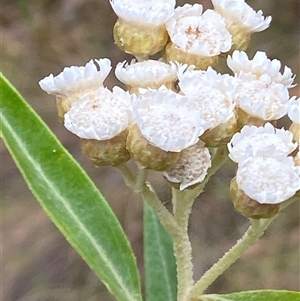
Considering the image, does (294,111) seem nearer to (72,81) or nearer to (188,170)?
(188,170)

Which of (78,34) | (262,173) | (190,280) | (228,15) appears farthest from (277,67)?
(78,34)

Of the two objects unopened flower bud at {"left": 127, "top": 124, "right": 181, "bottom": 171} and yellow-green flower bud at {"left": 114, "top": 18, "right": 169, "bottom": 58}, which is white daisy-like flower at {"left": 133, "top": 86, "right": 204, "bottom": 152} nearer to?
unopened flower bud at {"left": 127, "top": 124, "right": 181, "bottom": 171}

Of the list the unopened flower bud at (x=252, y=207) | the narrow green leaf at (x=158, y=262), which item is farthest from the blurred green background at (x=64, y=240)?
the unopened flower bud at (x=252, y=207)

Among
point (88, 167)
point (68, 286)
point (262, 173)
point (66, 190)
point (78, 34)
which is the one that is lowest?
point (68, 286)

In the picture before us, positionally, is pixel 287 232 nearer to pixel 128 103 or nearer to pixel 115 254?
pixel 115 254

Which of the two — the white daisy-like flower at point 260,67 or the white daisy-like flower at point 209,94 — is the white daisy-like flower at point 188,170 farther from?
the white daisy-like flower at point 260,67

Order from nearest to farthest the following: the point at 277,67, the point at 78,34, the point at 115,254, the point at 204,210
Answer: the point at 277,67, the point at 115,254, the point at 204,210, the point at 78,34
